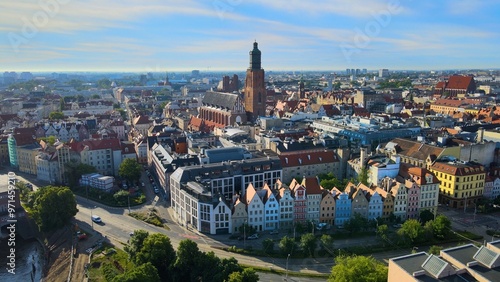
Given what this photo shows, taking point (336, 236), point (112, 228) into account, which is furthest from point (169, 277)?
point (336, 236)

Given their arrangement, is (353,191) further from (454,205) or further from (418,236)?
(454,205)

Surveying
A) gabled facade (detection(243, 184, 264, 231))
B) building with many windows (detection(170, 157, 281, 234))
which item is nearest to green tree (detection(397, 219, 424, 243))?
gabled facade (detection(243, 184, 264, 231))

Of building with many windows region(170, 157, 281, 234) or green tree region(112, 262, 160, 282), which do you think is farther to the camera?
building with many windows region(170, 157, 281, 234)

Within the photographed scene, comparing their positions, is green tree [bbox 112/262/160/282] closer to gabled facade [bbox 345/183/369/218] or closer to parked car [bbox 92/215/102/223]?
parked car [bbox 92/215/102/223]

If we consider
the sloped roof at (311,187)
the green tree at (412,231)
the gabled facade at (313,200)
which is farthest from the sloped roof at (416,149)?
the gabled facade at (313,200)

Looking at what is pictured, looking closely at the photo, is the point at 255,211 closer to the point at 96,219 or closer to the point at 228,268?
the point at 228,268

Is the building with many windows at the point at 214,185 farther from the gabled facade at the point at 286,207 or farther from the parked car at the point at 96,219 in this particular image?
the parked car at the point at 96,219

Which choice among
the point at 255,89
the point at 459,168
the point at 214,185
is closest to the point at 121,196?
the point at 214,185
